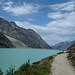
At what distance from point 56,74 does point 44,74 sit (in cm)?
198

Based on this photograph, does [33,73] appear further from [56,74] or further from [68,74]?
[68,74]

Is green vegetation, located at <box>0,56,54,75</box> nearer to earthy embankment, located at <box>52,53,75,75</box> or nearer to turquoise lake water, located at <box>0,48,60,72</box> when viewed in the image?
earthy embankment, located at <box>52,53,75,75</box>

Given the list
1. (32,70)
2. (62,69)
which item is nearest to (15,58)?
(62,69)

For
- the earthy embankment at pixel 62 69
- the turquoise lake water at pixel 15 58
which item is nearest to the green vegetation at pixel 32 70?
the earthy embankment at pixel 62 69

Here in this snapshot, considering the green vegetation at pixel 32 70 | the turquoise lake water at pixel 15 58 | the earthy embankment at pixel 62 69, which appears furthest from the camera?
the turquoise lake water at pixel 15 58

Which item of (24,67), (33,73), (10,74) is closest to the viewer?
(10,74)

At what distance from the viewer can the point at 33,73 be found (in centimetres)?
1439

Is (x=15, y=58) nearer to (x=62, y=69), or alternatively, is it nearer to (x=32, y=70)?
(x=62, y=69)

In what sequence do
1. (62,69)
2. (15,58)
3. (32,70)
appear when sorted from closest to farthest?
(32,70)
(62,69)
(15,58)

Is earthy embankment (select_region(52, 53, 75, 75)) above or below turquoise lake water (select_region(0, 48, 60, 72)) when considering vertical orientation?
above

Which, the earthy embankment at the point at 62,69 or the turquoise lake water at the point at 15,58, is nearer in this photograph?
the earthy embankment at the point at 62,69

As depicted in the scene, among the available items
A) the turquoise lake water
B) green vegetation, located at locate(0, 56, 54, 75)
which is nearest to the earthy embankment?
green vegetation, located at locate(0, 56, 54, 75)

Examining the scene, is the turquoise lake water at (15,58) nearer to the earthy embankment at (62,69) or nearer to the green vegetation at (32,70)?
the green vegetation at (32,70)

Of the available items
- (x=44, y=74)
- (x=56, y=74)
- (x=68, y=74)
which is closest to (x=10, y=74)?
(x=44, y=74)
